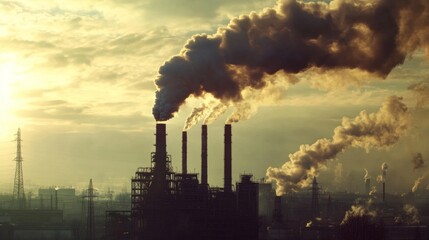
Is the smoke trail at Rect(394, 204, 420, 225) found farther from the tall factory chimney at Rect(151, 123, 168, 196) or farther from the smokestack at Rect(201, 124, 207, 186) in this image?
the tall factory chimney at Rect(151, 123, 168, 196)

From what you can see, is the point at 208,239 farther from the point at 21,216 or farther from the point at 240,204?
the point at 21,216

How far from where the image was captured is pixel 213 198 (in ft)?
214

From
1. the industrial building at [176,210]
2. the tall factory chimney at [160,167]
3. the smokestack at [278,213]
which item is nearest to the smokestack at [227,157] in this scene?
the industrial building at [176,210]

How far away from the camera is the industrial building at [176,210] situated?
2409 inches

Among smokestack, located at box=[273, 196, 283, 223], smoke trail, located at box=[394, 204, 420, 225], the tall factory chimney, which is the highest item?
the tall factory chimney

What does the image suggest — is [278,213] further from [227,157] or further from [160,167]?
[160,167]

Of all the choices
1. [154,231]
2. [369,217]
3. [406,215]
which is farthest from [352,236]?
[406,215]

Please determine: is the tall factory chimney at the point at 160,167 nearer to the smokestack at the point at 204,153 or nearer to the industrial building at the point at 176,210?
the industrial building at the point at 176,210

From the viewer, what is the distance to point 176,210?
61.3 m

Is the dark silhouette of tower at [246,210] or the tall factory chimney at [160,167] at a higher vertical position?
the tall factory chimney at [160,167]

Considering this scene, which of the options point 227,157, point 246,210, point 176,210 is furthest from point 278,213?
point 176,210

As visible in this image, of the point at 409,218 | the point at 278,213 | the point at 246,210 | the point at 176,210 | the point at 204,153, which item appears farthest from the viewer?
the point at 409,218

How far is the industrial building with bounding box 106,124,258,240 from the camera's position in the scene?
2409 inches

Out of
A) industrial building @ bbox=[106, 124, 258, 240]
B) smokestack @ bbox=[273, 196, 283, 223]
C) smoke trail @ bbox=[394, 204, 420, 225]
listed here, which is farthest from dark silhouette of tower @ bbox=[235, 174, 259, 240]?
smoke trail @ bbox=[394, 204, 420, 225]
